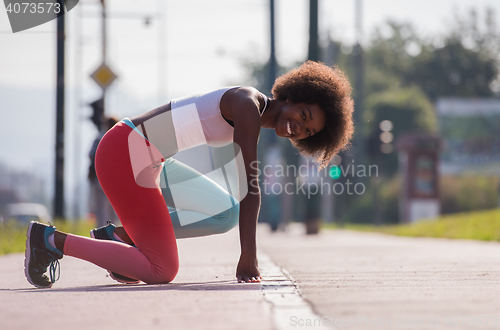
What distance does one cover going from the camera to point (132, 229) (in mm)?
3943

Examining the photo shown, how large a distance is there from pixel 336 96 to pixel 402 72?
5876 cm

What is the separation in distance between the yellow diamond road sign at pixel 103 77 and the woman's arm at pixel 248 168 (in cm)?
922

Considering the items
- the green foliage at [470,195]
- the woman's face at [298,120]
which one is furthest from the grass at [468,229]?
the green foliage at [470,195]

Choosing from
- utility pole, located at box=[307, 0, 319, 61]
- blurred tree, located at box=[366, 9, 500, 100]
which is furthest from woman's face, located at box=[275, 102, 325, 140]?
blurred tree, located at box=[366, 9, 500, 100]

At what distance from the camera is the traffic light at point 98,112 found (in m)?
12.9

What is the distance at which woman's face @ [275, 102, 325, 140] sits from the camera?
3990 mm

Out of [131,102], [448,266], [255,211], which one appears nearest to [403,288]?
[255,211]

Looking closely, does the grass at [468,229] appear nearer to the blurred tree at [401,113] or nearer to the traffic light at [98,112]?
the traffic light at [98,112]

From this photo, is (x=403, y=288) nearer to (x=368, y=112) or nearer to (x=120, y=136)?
(x=120, y=136)

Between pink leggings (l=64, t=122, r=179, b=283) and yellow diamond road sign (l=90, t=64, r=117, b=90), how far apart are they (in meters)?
8.83

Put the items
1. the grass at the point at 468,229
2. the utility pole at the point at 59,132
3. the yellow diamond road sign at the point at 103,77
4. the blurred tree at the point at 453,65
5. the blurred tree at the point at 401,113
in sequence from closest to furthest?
the grass at the point at 468,229 → the yellow diamond road sign at the point at 103,77 → the utility pole at the point at 59,132 → the blurred tree at the point at 401,113 → the blurred tree at the point at 453,65

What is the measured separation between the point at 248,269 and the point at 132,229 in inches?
28.6

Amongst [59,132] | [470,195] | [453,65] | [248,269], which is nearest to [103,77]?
[59,132]

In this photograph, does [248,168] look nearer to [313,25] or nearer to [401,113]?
[313,25]
